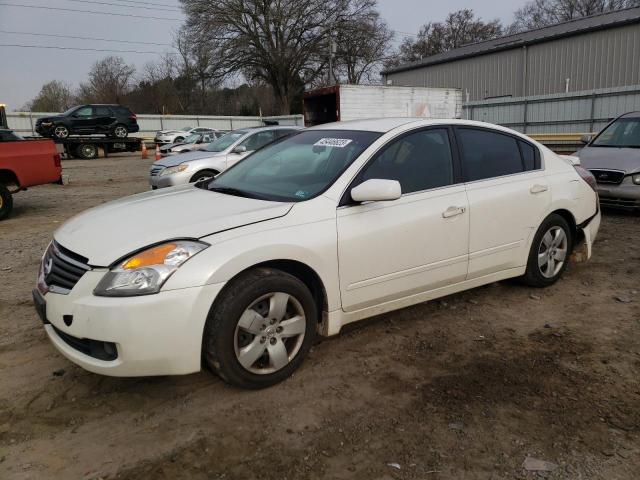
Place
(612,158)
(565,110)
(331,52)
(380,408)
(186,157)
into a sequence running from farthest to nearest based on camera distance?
(331,52) → (565,110) → (186,157) → (612,158) → (380,408)

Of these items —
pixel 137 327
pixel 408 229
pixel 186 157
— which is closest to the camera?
pixel 137 327

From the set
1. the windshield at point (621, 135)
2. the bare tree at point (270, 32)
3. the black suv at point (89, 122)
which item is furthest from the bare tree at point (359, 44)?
the windshield at point (621, 135)

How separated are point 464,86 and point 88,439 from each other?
3590 cm

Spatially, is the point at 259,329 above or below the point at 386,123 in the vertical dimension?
below

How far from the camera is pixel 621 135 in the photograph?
9.07 metres

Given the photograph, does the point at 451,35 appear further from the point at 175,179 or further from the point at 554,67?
the point at 175,179

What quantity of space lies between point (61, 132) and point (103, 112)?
7.63ft

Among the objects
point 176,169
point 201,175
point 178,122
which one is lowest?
point 201,175

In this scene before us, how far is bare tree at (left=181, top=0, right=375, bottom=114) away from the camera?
41.9 m

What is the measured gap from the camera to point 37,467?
2.55 m

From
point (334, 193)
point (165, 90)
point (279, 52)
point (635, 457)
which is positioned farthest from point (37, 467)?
point (165, 90)

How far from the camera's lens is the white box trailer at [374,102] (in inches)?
730

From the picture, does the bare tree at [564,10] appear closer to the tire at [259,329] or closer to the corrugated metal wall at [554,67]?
the corrugated metal wall at [554,67]

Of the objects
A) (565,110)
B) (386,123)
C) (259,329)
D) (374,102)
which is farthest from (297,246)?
(374,102)
